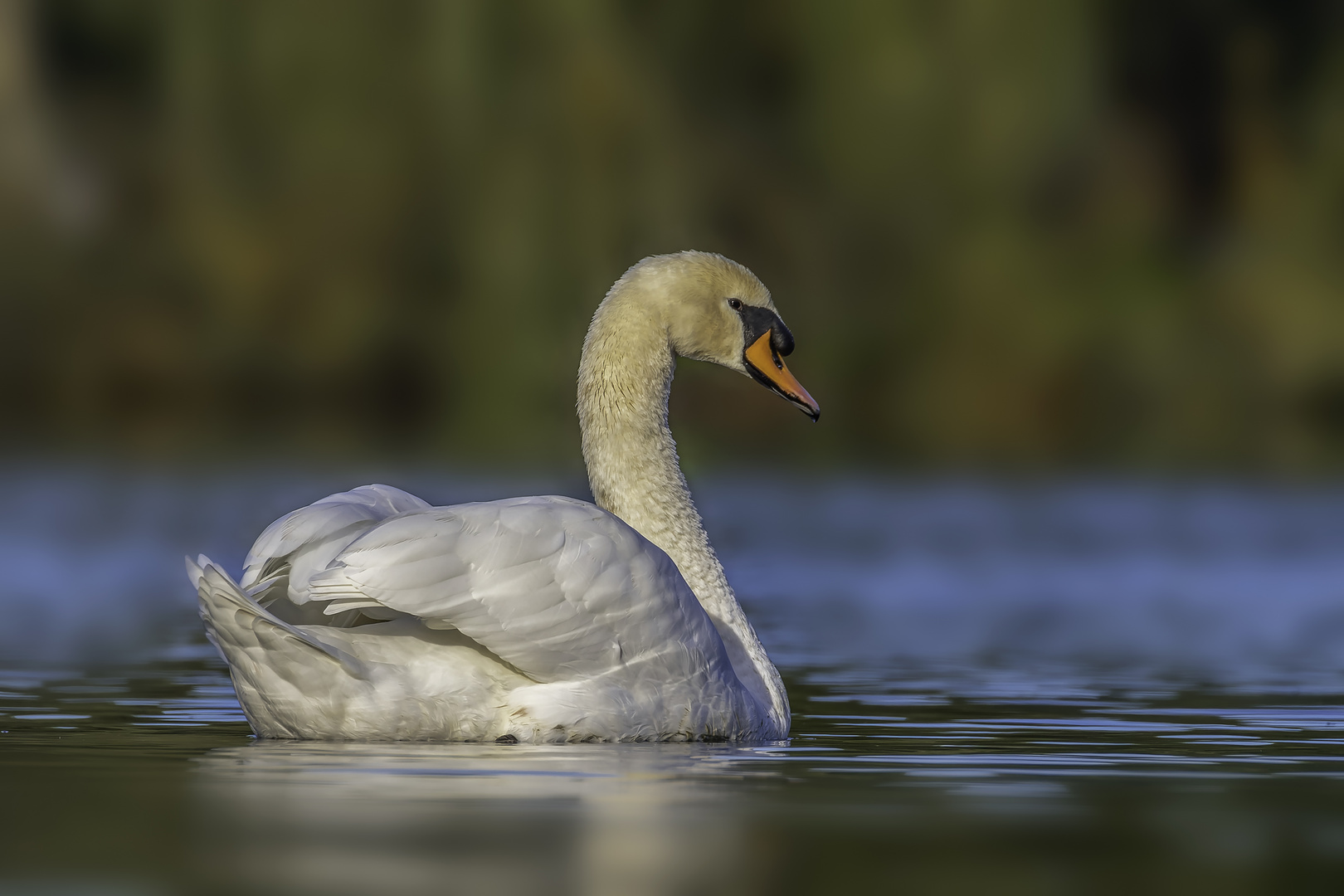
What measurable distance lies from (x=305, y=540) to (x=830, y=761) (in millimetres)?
1741

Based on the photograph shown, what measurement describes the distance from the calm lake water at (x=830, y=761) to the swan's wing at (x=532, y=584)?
318 millimetres

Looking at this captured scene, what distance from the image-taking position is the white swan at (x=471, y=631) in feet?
22.9

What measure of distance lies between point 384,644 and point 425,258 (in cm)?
2936

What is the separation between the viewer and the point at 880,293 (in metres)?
33.7

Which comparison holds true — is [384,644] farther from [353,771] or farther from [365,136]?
[365,136]

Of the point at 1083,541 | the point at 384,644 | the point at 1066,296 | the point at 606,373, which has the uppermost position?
the point at 1066,296

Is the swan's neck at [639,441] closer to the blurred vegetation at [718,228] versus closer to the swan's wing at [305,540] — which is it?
the swan's wing at [305,540]

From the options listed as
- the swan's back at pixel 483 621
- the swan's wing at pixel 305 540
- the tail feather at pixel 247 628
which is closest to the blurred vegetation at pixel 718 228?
the swan's wing at pixel 305 540

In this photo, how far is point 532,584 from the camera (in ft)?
23.5

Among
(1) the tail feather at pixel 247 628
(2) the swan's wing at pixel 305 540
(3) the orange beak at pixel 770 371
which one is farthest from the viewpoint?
(3) the orange beak at pixel 770 371

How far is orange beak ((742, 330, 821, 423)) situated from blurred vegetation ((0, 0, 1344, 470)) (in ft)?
61.2

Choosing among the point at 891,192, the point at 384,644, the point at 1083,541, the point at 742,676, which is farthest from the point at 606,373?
the point at 891,192

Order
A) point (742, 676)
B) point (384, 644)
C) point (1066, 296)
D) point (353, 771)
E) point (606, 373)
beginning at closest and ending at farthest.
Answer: point (353, 771)
point (384, 644)
point (742, 676)
point (606, 373)
point (1066, 296)

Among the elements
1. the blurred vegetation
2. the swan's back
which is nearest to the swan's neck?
the swan's back
